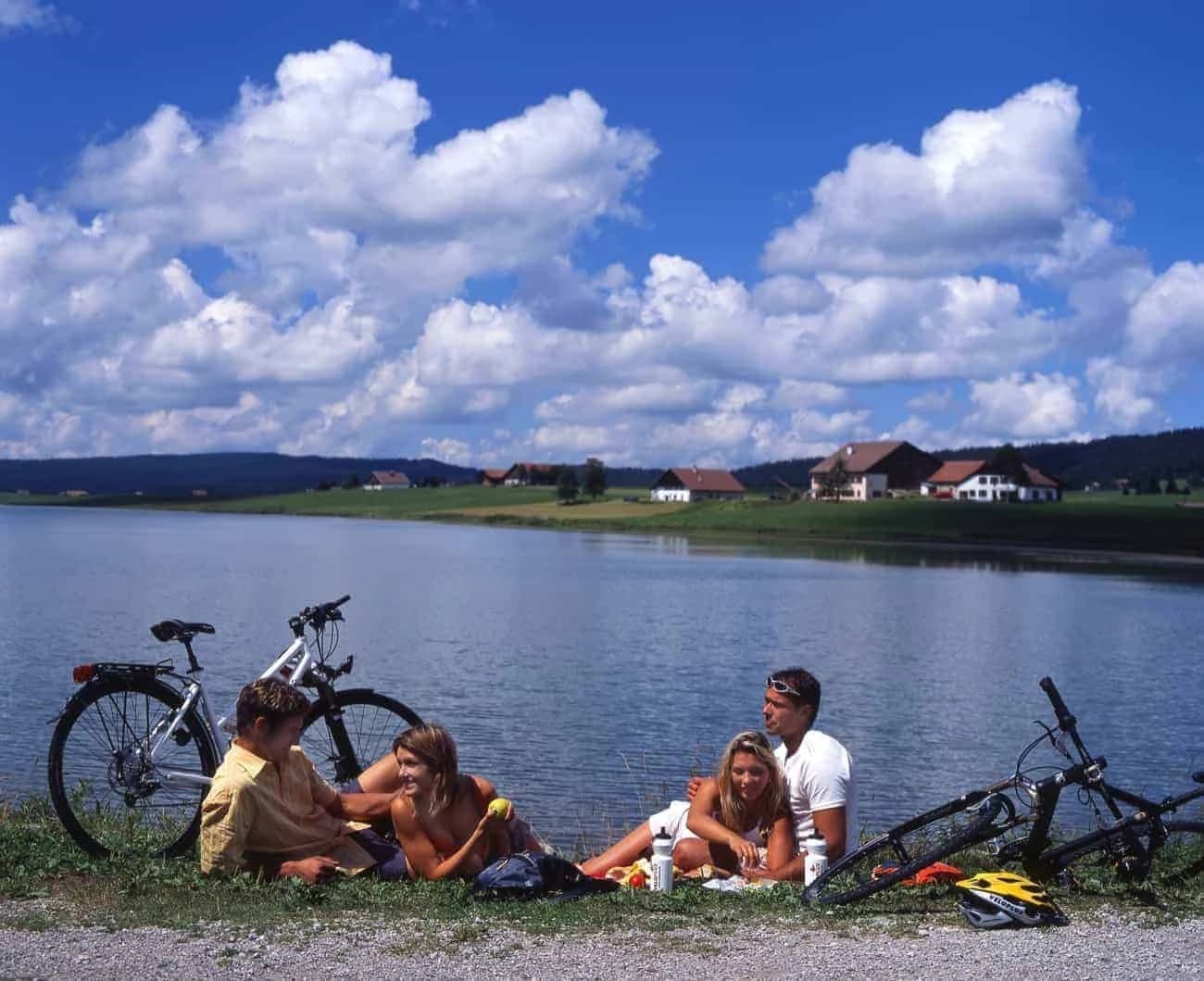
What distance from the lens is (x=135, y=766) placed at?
8.30 metres

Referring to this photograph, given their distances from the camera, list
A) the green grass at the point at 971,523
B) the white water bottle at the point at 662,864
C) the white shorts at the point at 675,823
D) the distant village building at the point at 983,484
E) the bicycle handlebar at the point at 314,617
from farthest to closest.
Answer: the distant village building at the point at 983,484 → the green grass at the point at 971,523 → the bicycle handlebar at the point at 314,617 → the white shorts at the point at 675,823 → the white water bottle at the point at 662,864

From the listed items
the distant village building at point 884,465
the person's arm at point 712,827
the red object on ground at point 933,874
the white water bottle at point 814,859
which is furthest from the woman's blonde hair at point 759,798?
the distant village building at point 884,465

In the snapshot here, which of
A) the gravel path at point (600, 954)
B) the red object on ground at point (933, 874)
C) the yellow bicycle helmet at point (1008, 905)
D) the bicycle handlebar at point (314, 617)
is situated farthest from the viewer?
the bicycle handlebar at point (314, 617)

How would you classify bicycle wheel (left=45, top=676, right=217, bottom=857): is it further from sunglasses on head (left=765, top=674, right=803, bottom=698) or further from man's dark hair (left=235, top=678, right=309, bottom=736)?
sunglasses on head (left=765, top=674, right=803, bottom=698)

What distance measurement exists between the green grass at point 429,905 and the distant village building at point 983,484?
160 meters

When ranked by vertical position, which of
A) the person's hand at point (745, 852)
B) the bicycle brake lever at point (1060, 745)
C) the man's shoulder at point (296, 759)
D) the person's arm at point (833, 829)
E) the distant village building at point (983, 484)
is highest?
the distant village building at point (983, 484)

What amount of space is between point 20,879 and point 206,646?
23.6 m

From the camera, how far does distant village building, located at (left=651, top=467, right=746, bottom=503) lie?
631 feet

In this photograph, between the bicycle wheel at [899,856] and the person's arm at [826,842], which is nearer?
the bicycle wheel at [899,856]

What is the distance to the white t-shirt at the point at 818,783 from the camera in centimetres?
791

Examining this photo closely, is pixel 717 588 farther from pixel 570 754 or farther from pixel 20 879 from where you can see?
pixel 20 879

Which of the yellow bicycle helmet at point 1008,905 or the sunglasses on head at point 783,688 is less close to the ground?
the sunglasses on head at point 783,688

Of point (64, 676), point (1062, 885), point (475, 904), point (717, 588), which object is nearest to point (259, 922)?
point (475, 904)

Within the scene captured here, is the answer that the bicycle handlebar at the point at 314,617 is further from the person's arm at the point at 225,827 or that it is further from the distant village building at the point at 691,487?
the distant village building at the point at 691,487
